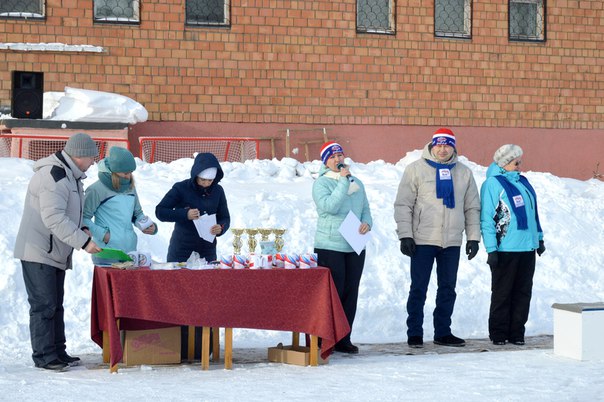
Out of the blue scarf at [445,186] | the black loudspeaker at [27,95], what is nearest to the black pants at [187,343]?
the blue scarf at [445,186]

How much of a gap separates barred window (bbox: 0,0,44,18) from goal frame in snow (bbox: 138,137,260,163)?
2537mm

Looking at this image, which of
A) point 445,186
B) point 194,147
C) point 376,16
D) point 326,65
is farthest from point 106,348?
point 376,16

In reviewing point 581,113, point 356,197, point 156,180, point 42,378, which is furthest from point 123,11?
point 42,378

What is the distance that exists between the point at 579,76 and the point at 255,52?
6027 millimetres

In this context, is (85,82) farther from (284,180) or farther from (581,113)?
(581,113)

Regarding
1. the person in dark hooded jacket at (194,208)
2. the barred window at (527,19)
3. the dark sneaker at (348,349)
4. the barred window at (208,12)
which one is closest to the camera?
the person in dark hooded jacket at (194,208)

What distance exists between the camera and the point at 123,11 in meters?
19.3

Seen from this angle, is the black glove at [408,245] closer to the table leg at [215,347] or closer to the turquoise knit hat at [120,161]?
the table leg at [215,347]

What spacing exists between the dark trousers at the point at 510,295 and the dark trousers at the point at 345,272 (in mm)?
1303

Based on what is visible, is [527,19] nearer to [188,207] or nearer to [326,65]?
[326,65]

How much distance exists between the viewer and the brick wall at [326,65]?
61.8ft

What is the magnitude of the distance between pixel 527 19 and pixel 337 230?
1303 cm

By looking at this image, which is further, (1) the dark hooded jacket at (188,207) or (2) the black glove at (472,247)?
(2) the black glove at (472,247)

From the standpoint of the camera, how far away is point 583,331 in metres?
9.24
